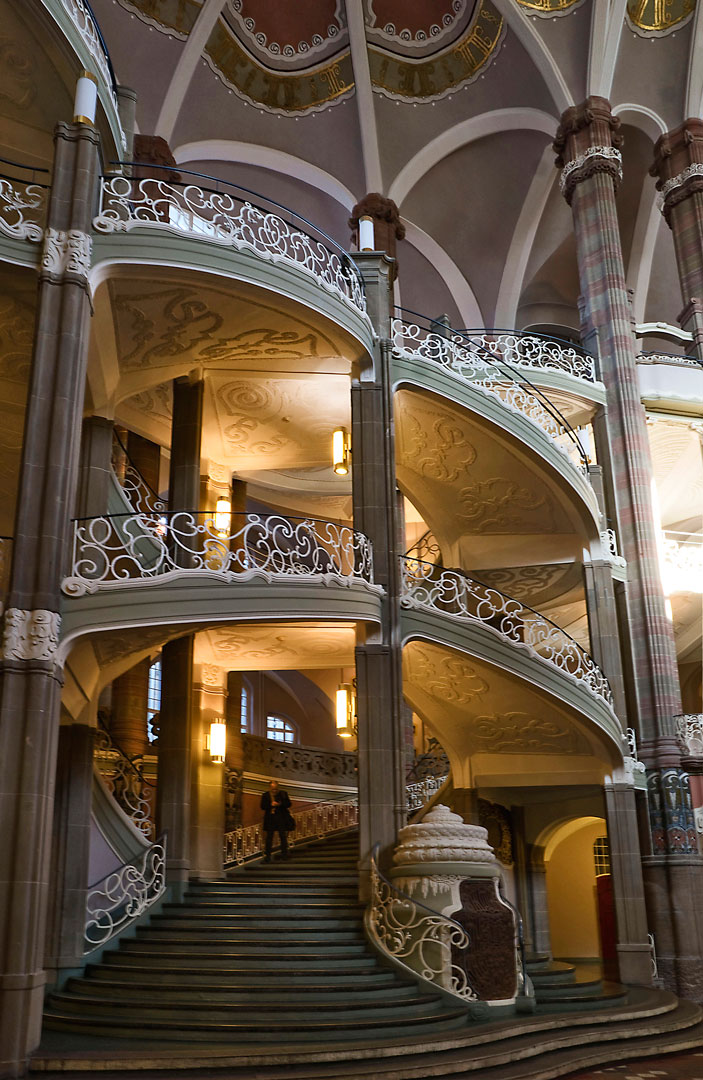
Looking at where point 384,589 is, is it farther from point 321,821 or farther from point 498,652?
point 321,821

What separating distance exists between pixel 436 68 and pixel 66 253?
1284 cm

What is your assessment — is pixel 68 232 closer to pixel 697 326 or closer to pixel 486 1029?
pixel 486 1029

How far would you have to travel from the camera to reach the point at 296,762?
58.6 ft

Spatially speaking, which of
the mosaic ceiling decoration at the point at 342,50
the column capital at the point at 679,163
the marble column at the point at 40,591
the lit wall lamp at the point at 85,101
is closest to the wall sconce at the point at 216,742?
the marble column at the point at 40,591

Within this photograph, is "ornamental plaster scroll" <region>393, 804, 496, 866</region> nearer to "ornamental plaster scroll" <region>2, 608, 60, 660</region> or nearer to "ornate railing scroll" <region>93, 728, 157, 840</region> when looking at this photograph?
"ornate railing scroll" <region>93, 728, 157, 840</region>

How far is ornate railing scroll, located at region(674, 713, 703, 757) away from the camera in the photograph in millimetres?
14305

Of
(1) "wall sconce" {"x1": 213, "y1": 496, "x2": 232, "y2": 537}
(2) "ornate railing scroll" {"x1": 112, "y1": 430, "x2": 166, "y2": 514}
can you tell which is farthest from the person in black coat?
(2) "ornate railing scroll" {"x1": 112, "y1": 430, "x2": 166, "y2": 514}

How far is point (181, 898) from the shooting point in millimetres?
10820

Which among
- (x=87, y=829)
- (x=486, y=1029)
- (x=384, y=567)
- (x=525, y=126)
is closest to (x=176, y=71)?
(x=525, y=126)

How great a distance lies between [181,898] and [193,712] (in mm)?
2293

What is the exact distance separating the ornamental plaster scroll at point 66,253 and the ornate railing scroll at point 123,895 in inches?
228

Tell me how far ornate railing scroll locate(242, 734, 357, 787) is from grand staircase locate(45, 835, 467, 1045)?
621 cm

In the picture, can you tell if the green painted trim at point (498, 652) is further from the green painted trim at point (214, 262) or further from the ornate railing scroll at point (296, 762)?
the ornate railing scroll at point (296, 762)

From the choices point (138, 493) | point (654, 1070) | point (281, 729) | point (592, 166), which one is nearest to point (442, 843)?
point (654, 1070)
